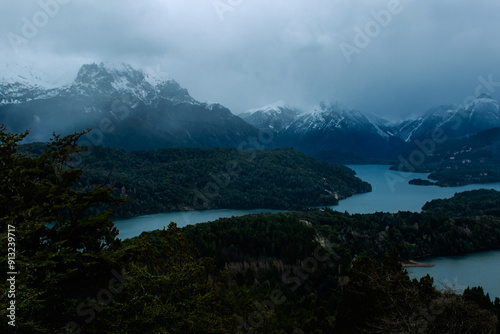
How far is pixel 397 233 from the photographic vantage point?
79.1 metres

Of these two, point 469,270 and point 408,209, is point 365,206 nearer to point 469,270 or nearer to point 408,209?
point 408,209

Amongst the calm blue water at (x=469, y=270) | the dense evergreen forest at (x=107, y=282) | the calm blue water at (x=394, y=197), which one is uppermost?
the dense evergreen forest at (x=107, y=282)

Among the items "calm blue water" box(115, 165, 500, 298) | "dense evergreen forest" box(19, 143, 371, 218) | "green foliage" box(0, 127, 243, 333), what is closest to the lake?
"calm blue water" box(115, 165, 500, 298)

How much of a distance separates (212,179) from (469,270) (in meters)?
119

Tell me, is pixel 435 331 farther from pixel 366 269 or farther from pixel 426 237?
pixel 426 237

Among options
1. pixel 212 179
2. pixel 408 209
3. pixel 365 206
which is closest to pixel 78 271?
pixel 408 209

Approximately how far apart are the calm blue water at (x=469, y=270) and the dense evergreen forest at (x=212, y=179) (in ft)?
238

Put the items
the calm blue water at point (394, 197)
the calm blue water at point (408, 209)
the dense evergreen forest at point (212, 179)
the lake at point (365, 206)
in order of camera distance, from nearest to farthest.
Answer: the calm blue water at point (408, 209)
the lake at point (365, 206)
the calm blue water at point (394, 197)
the dense evergreen forest at point (212, 179)

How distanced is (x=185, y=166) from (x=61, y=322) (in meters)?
165

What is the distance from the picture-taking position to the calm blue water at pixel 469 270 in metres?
54.2

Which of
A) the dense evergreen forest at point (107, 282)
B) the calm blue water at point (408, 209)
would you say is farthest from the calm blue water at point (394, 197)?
the dense evergreen forest at point (107, 282)

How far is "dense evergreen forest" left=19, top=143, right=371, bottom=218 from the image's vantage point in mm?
136875

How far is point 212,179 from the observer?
166 meters

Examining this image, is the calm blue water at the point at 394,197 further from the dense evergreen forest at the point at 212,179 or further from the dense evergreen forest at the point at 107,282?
the dense evergreen forest at the point at 107,282
